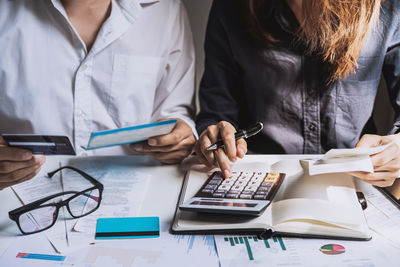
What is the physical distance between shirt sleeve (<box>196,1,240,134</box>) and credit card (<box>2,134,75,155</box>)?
54 centimetres

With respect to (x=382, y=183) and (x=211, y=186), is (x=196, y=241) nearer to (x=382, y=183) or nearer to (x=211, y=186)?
(x=211, y=186)

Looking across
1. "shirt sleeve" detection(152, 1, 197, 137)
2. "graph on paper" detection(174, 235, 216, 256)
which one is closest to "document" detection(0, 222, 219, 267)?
"graph on paper" detection(174, 235, 216, 256)

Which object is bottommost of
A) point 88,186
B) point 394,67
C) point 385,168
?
point 88,186

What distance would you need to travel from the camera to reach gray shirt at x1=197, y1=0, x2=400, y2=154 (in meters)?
1.17

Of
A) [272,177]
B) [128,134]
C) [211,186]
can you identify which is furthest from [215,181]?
[128,134]

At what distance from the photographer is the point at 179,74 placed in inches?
51.7

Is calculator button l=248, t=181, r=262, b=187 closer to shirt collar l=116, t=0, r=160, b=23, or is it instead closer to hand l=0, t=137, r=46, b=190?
hand l=0, t=137, r=46, b=190

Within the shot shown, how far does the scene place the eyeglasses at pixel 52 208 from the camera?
76 centimetres

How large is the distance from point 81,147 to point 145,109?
24cm

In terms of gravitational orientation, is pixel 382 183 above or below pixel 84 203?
above

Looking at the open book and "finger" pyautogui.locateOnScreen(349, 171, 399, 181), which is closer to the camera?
the open book

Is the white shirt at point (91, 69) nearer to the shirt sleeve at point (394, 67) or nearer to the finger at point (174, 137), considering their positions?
the finger at point (174, 137)

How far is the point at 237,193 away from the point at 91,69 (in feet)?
A: 2.08

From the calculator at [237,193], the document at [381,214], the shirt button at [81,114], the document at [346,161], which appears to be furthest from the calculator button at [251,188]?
the shirt button at [81,114]
